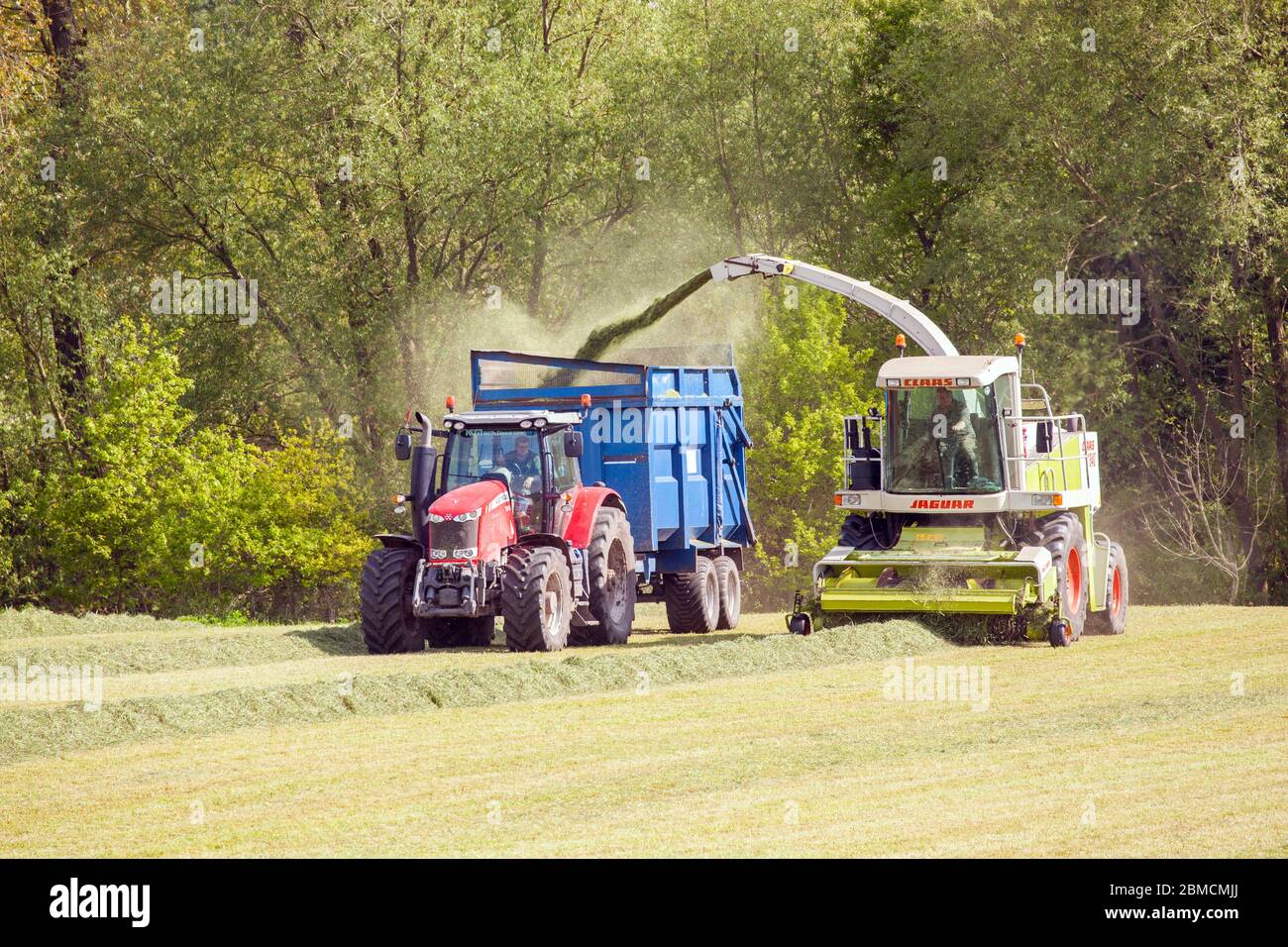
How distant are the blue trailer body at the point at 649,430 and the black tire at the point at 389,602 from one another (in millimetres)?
2896

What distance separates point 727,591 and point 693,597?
104 centimetres

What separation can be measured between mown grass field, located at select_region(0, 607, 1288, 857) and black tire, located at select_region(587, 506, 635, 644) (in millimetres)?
813

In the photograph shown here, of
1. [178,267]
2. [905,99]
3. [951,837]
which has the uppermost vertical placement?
[905,99]

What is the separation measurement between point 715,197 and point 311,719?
27.0 metres

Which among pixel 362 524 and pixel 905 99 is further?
pixel 905 99

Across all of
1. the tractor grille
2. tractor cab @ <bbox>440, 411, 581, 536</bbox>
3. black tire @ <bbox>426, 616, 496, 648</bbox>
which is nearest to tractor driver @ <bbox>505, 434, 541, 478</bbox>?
tractor cab @ <bbox>440, 411, 581, 536</bbox>

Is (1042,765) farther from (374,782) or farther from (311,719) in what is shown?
(311,719)

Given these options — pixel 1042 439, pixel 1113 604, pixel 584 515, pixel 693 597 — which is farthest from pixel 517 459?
pixel 1113 604

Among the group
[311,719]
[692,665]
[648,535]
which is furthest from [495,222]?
[311,719]

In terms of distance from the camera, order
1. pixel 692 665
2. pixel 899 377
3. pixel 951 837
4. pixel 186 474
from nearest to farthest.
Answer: pixel 951 837 → pixel 692 665 → pixel 899 377 → pixel 186 474

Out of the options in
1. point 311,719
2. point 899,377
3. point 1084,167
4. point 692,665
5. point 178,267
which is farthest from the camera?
point 178,267

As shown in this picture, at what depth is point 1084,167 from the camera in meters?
33.1

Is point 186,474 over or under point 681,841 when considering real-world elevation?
over

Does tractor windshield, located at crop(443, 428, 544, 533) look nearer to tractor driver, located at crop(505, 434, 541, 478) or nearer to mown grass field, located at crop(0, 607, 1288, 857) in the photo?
tractor driver, located at crop(505, 434, 541, 478)
